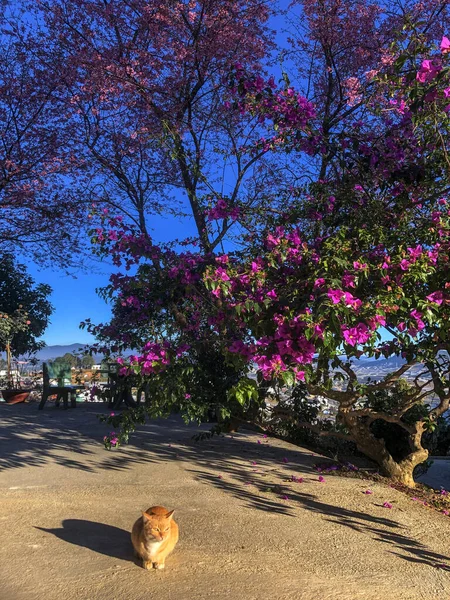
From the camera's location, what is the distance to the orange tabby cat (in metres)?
2.96

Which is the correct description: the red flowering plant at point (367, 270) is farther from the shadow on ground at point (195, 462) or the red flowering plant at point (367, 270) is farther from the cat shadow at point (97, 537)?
Result: the cat shadow at point (97, 537)

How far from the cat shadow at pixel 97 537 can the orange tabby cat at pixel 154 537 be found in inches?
7.9

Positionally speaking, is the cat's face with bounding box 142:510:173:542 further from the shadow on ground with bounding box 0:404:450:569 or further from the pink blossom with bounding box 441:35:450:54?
the pink blossom with bounding box 441:35:450:54

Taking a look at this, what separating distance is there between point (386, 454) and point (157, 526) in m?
3.53

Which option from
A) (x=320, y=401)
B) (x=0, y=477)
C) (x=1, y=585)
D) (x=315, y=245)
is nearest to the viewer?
(x=1, y=585)

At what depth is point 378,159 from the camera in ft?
14.7

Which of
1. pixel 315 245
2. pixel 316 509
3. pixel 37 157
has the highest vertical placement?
pixel 37 157

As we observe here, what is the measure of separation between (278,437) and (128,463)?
9.43ft

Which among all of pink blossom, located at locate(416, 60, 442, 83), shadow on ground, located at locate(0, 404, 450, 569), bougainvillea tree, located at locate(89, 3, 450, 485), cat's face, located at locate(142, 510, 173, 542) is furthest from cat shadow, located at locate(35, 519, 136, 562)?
pink blossom, located at locate(416, 60, 442, 83)

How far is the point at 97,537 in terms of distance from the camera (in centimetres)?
357

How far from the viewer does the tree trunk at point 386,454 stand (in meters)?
5.52

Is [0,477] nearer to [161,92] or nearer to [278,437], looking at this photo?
[278,437]

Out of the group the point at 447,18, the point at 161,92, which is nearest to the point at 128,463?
the point at 161,92

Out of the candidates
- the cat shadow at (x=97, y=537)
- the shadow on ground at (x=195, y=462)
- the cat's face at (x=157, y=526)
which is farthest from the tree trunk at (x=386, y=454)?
the cat's face at (x=157, y=526)
